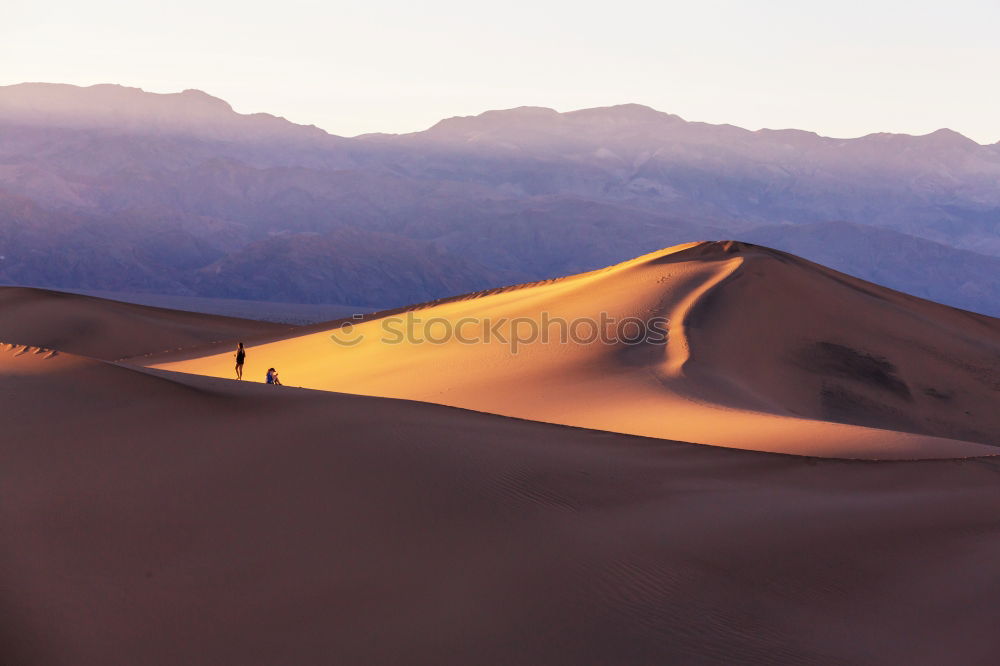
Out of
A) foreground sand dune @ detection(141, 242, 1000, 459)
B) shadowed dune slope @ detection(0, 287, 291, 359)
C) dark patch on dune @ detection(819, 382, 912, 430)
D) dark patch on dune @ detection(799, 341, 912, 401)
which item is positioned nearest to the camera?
foreground sand dune @ detection(141, 242, 1000, 459)

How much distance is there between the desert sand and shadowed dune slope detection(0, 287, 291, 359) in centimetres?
3093

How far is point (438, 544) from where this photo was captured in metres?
8.00

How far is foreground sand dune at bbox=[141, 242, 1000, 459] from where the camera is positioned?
16703mm

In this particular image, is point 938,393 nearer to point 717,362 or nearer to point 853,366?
point 853,366

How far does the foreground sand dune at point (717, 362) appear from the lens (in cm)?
1670

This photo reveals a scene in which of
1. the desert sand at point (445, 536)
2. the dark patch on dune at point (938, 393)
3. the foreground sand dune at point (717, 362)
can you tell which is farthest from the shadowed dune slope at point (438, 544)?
the dark patch on dune at point (938, 393)

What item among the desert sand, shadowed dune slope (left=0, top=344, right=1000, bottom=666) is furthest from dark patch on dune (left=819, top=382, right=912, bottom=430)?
shadowed dune slope (left=0, top=344, right=1000, bottom=666)

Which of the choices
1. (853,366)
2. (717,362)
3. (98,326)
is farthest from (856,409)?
(98,326)

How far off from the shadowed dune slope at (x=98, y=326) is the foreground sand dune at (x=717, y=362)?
1066 centimetres

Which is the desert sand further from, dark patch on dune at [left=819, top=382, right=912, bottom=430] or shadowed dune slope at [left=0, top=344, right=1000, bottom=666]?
dark patch on dune at [left=819, top=382, right=912, bottom=430]

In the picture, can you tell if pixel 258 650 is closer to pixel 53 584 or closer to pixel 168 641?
pixel 168 641

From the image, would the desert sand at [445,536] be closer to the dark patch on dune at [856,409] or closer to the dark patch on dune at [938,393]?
the dark patch on dune at [856,409]

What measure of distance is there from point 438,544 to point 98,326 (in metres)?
39.7

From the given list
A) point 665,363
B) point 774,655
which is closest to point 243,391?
point 774,655
